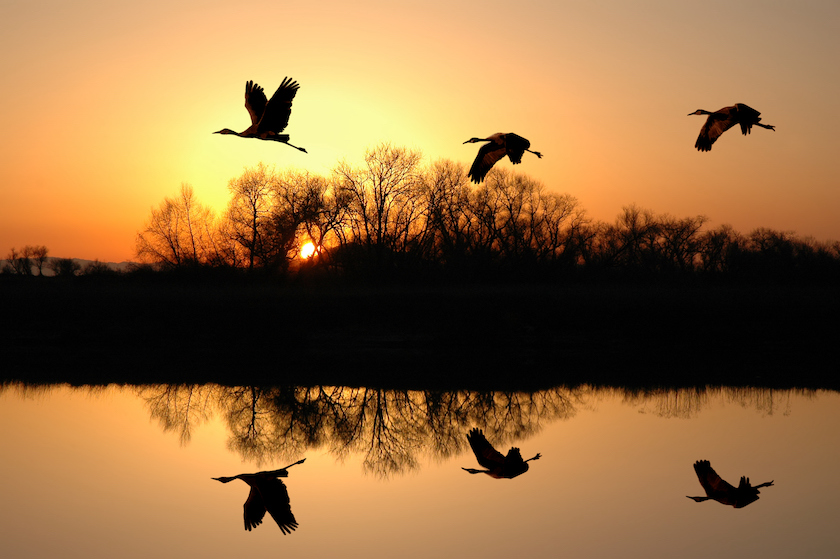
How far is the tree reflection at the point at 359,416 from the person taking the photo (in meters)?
14.2

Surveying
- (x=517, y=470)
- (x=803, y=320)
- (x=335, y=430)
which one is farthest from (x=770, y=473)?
(x=803, y=320)

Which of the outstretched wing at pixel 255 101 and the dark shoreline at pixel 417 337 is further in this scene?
the dark shoreline at pixel 417 337

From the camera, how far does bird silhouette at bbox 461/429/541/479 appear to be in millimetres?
12461

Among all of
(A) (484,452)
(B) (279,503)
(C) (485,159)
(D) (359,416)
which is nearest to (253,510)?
(B) (279,503)

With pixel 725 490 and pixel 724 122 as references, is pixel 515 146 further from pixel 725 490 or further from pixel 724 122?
pixel 725 490

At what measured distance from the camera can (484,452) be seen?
14023 millimetres

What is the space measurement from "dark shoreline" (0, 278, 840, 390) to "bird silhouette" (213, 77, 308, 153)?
1162cm

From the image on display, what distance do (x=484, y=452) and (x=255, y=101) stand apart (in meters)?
7.59

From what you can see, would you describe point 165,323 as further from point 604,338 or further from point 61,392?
point 604,338

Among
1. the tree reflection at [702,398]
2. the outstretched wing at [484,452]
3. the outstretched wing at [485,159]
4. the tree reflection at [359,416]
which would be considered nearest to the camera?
the outstretched wing at [485,159]

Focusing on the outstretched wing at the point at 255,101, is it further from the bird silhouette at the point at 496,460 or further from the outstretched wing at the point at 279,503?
the bird silhouette at the point at 496,460

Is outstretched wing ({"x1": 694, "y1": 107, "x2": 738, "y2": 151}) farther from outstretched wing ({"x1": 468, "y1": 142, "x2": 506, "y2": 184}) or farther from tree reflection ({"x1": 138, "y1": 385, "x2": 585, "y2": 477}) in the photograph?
tree reflection ({"x1": 138, "y1": 385, "x2": 585, "y2": 477})

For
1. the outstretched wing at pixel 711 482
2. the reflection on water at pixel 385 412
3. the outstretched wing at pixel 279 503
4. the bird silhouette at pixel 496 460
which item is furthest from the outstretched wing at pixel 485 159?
A: the outstretched wing at pixel 711 482

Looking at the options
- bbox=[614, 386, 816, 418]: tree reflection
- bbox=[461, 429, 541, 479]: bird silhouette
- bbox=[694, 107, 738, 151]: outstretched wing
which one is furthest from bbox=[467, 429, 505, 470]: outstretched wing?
bbox=[694, 107, 738, 151]: outstretched wing
